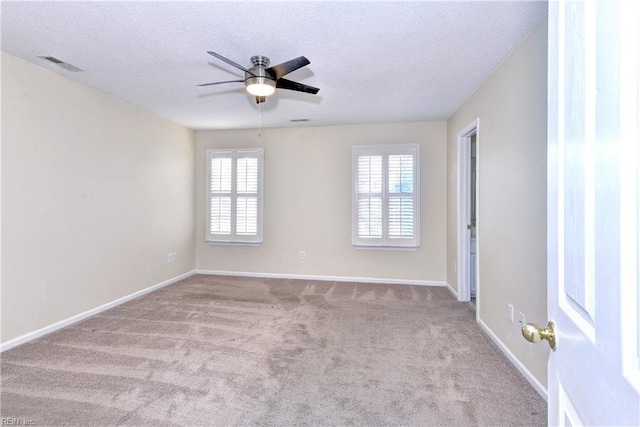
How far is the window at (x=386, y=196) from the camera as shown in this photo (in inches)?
183

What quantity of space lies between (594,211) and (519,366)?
7.34ft

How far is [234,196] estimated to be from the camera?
203 inches

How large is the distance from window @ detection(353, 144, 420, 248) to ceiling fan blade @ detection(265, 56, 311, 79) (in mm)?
2598

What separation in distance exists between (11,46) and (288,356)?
11.1 feet

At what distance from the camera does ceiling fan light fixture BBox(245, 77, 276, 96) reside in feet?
7.80

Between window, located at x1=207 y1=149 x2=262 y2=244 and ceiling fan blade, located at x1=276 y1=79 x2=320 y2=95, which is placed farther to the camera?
window, located at x1=207 y1=149 x2=262 y2=244

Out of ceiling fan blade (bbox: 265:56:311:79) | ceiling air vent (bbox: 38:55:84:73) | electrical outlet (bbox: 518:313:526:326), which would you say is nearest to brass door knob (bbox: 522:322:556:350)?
electrical outlet (bbox: 518:313:526:326)

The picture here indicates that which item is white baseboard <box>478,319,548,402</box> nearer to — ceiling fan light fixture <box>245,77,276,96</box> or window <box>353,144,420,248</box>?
window <box>353,144,420,248</box>

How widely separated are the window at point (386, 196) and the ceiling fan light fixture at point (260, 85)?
8.36ft

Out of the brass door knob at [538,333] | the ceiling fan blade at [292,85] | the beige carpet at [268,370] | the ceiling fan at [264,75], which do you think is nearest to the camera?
the brass door knob at [538,333]

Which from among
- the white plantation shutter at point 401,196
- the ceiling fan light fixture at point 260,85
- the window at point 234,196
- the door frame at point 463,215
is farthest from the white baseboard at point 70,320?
the door frame at point 463,215

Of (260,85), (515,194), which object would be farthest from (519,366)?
(260,85)

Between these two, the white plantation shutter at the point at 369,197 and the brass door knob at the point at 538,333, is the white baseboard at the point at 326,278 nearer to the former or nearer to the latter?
the white plantation shutter at the point at 369,197

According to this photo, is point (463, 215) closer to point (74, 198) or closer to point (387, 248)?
point (387, 248)
